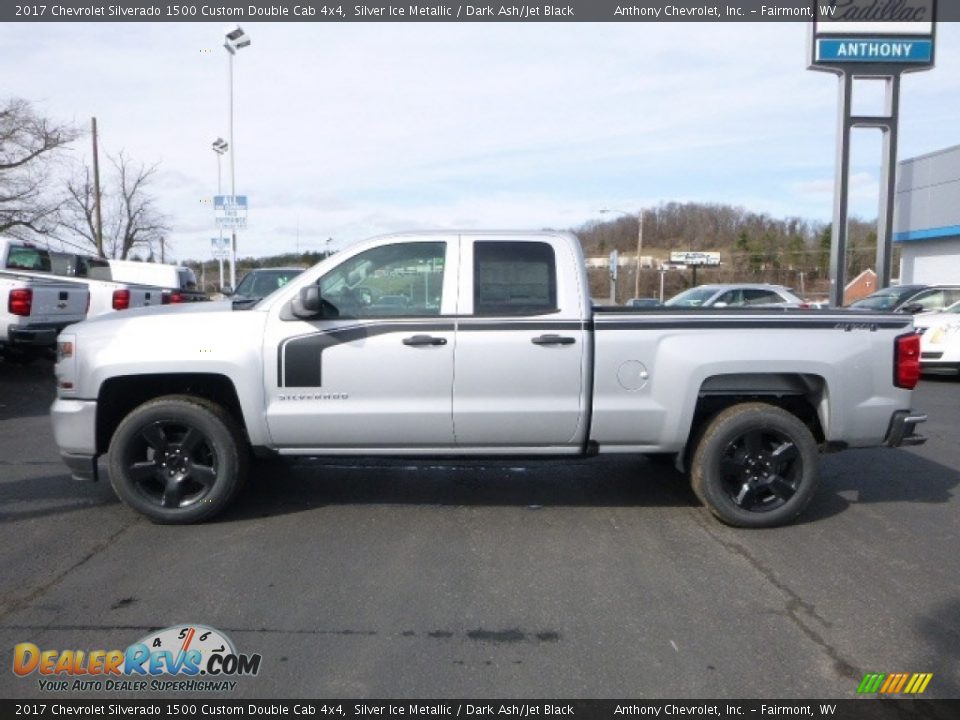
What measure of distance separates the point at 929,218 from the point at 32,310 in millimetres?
29041

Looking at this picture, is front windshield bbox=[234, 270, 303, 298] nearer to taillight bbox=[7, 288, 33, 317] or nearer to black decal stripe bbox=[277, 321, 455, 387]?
taillight bbox=[7, 288, 33, 317]

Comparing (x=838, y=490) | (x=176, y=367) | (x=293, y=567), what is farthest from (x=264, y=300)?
(x=838, y=490)

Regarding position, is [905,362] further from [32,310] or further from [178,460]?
[32,310]

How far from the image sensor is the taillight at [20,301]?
11.4 meters

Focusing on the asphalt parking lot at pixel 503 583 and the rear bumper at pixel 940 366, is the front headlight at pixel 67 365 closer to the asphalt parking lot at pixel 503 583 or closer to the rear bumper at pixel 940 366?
the asphalt parking lot at pixel 503 583

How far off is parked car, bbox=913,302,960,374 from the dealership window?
10149mm

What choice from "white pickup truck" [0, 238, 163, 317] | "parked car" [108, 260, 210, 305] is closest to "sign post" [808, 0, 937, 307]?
"parked car" [108, 260, 210, 305]

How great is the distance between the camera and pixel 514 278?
19.3 feet

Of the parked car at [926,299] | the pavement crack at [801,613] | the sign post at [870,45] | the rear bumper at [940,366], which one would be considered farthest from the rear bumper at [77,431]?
the sign post at [870,45]

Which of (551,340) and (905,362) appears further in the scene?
(905,362)

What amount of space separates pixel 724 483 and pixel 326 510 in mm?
2753

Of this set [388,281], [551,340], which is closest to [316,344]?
[388,281]

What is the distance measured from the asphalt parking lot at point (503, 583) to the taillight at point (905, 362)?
999 millimetres

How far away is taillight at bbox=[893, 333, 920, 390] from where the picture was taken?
19.1ft
